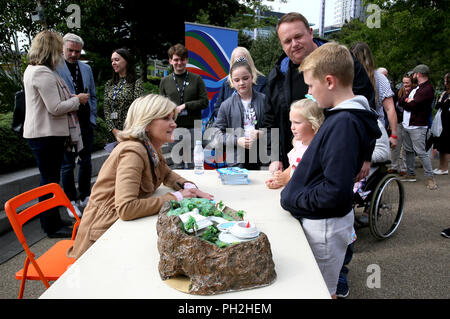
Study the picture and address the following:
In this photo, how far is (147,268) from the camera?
1.29 metres

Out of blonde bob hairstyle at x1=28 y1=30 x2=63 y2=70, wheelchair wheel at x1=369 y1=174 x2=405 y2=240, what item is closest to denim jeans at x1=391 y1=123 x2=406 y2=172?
wheelchair wheel at x1=369 y1=174 x2=405 y2=240

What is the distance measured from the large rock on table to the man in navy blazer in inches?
118

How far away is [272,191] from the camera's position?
232cm

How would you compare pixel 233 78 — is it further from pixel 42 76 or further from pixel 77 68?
pixel 77 68

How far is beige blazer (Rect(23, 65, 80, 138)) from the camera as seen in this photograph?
319 centimetres

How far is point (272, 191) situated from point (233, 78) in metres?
1.38

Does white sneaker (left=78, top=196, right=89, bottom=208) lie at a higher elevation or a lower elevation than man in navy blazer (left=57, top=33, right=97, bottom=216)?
lower

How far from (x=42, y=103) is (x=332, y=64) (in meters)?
2.91

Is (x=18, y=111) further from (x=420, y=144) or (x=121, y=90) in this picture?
(x=420, y=144)

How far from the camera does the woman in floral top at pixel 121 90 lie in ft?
14.6

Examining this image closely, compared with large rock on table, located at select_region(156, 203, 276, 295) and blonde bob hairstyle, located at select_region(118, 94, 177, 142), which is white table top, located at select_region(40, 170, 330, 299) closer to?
large rock on table, located at select_region(156, 203, 276, 295)

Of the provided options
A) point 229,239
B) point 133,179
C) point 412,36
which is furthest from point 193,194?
point 412,36
